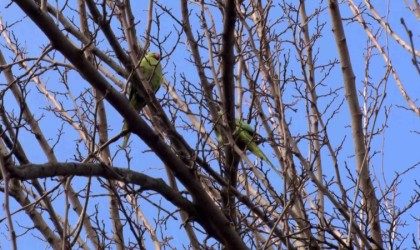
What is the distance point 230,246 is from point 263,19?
5.36 feet

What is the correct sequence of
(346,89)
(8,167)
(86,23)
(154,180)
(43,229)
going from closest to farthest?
1. (8,167)
2. (154,180)
3. (346,89)
4. (43,229)
5. (86,23)

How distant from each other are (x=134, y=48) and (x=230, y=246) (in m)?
1.68

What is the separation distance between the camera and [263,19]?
4.21 meters

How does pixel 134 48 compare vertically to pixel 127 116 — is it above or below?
above

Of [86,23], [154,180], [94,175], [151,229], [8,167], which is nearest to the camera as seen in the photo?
[8,167]

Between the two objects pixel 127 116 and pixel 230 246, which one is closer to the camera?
pixel 127 116

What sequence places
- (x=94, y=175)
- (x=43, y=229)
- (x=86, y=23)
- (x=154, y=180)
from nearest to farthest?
(x=94, y=175), (x=154, y=180), (x=43, y=229), (x=86, y=23)

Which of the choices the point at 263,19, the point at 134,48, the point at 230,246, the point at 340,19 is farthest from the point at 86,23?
the point at 230,246

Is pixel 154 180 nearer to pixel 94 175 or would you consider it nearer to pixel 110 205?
pixel 94 175

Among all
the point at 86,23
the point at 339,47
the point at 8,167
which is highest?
the point at 86,23

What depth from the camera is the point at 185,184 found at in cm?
319

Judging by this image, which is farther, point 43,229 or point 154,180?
point 43,229

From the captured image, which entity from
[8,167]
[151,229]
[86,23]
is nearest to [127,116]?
[8,167]

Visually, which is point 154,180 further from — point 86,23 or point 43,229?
point 86,23
